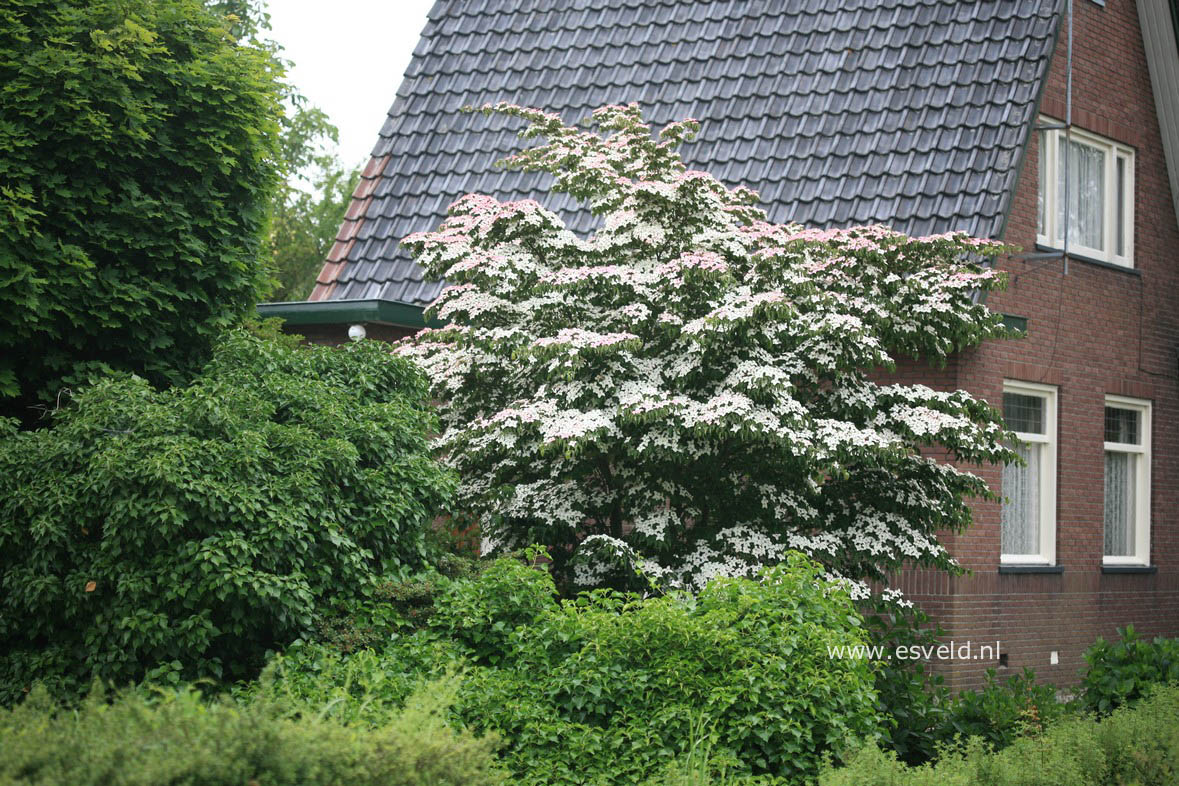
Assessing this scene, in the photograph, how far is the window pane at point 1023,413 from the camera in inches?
529

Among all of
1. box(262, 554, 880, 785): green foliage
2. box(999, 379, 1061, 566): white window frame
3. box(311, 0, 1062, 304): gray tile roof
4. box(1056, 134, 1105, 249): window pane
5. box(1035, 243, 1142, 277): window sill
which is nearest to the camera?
box(262, 554, 880, 785): green foliage

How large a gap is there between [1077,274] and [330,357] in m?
8.59

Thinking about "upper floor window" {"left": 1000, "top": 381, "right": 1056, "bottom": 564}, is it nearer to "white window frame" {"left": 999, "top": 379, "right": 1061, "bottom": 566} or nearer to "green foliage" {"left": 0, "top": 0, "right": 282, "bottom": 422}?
"white window frame" {"left": 999, "top": 379, "right": 1061, "bottom": 566}

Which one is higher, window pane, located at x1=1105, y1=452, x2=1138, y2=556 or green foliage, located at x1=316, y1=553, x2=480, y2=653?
window pane, located at x1=1105, y1=452, x2=1138, y2=556

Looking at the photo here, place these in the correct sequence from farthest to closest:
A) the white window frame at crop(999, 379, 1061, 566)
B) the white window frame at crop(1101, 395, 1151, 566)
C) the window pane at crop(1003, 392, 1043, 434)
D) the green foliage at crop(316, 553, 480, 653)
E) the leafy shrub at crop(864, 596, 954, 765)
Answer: the white window frame at crop(1101, 395, 1151, 566)
the white window frame at crop(999, 379, 1061, 566)
the window pane at crop(1003, 392, 1043, 434)
the leafy shrub at crop(864, 596, 954, 765)
the green foliage at crop(316, 553, 480, 653)

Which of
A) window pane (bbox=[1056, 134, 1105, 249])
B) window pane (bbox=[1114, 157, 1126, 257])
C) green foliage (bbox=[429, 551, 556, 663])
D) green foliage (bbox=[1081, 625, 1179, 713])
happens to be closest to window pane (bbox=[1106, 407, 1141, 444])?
window pane (bbox=[1114, 157, 1126, 257])

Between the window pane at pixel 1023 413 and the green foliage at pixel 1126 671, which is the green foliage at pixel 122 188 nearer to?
the green foliage at pixel 1126 671

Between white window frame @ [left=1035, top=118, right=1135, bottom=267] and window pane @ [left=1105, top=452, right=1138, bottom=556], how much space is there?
230 cm

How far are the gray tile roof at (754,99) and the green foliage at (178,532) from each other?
613 cm

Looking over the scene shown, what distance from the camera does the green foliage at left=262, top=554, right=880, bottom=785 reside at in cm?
662

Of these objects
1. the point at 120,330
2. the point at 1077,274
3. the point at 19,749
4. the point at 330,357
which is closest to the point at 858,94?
the point at 1077,274

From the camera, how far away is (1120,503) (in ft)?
50.0

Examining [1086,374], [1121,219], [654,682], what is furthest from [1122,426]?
[654,682]

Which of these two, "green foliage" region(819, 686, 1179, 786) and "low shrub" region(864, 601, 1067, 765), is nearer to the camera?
"green foliage" region(819, 686, 1179, 786)
